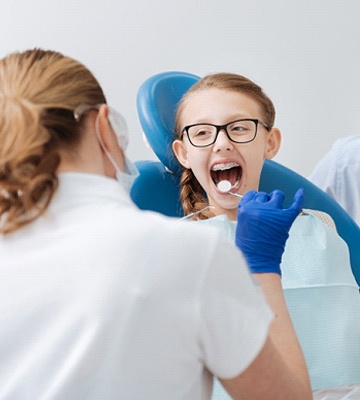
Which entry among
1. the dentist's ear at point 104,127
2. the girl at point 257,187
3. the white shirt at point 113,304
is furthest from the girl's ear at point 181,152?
the white shirt at point 113,304

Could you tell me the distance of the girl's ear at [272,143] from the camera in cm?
189

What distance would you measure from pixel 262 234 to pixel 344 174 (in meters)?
1.13

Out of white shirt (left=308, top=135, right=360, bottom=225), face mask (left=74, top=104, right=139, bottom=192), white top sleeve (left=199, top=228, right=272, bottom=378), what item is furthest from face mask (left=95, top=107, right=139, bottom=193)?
white shirt (left=308, top=135, right=360, bottom=225)

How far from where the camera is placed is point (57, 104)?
974mm

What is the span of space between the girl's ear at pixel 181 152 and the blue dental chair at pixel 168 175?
0.9 inches

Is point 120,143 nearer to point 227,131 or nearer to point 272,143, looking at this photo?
point 227,131

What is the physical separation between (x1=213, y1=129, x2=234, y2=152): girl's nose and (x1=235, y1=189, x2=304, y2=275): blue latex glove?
49 centimetres

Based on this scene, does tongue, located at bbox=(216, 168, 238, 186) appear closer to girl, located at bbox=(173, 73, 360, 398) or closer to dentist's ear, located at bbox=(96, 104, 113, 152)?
girl, located at bbox=(173, 73, 360, 398)

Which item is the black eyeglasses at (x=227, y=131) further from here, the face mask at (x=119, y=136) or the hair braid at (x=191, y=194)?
the face mask at (x=119, y=136)

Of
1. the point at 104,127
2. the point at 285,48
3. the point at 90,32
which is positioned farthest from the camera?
the point at 285,48

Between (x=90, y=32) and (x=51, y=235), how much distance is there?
6.21 feet

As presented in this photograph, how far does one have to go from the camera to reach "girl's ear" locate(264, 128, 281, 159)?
1890 mm

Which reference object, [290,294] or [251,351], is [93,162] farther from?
[290,294]

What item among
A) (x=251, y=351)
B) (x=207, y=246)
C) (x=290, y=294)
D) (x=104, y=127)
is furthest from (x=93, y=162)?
(x=290, y=294)
